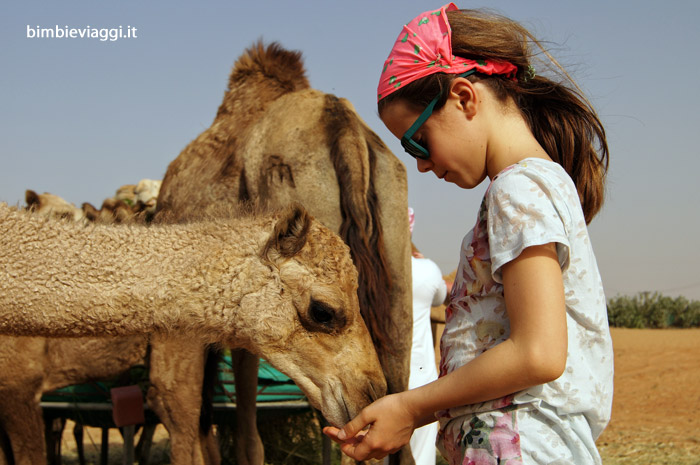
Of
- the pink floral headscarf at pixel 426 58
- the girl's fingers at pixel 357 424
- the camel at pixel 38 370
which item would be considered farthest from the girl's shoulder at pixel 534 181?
the camel at pixel 38 370

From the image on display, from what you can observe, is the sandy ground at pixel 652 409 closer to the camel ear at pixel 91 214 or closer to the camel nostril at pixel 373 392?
the camel ear at pixel 91 214

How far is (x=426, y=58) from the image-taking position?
1.98m

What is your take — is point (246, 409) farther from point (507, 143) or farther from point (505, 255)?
point (505, 255)

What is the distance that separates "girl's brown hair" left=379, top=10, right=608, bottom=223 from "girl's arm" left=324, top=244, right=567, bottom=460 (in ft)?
1.73

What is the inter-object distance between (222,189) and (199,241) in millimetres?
2461

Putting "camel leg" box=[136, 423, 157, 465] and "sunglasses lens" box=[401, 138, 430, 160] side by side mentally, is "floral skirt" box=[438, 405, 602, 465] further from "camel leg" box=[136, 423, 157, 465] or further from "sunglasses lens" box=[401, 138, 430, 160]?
"camel leg" box=[136, 423, 157, 465]

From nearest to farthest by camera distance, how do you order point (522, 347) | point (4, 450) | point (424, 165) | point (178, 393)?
point (522, 347) → point (424, 165) → point (178, 393) → point (4, 450)

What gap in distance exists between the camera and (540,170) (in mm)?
1813

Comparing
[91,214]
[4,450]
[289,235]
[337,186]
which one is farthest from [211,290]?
[4,450]

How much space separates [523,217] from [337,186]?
3005mm

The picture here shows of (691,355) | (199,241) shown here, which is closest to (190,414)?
(199,241)

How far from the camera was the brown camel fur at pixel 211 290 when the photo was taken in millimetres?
2693

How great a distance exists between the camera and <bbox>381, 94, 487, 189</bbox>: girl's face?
1980 millimetres

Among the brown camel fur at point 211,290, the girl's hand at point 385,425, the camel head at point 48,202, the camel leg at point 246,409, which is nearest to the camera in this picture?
the girl's hand at point 385,425
